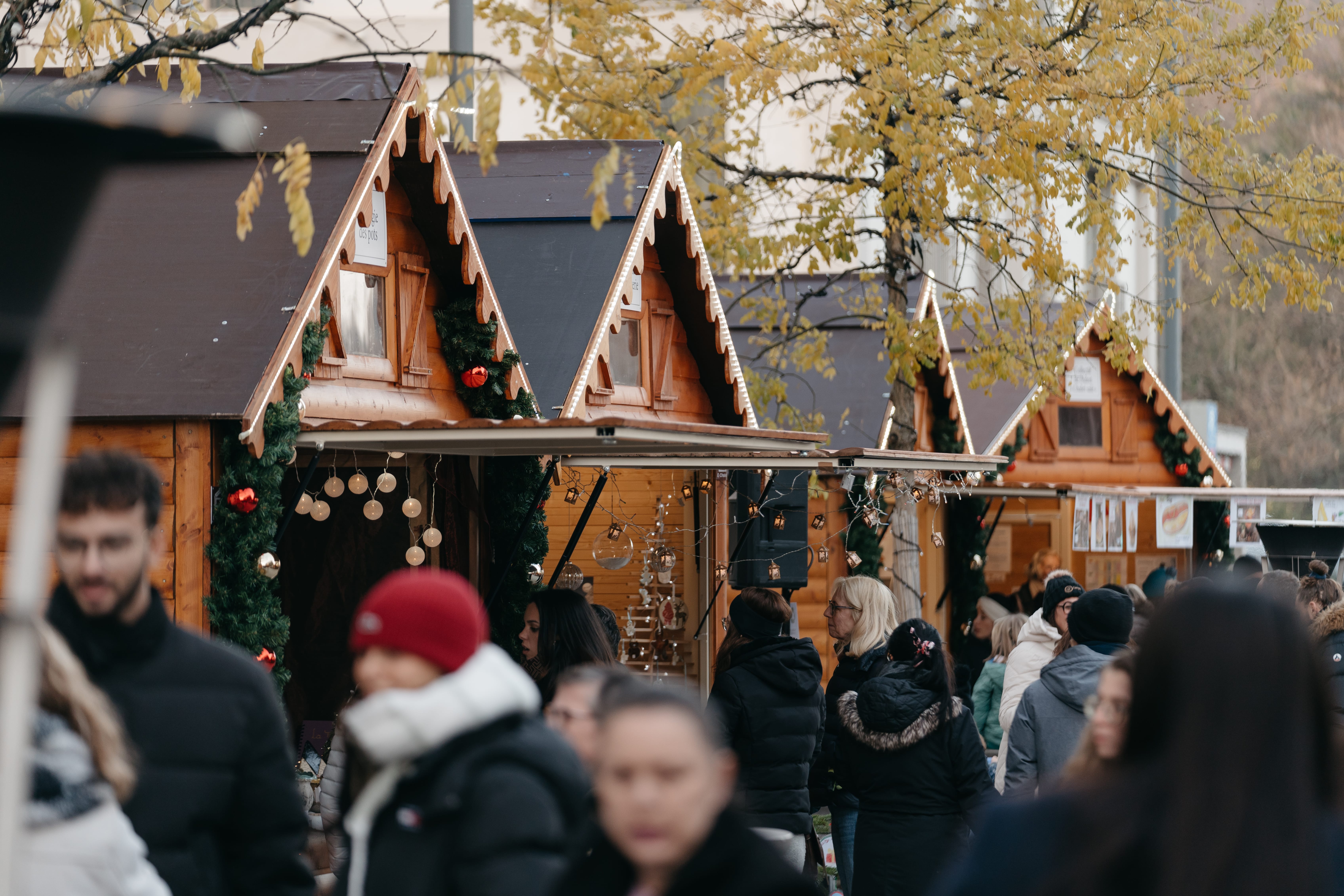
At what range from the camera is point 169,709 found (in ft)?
11.3

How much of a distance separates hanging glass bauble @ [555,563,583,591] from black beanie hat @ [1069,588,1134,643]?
19.8ft

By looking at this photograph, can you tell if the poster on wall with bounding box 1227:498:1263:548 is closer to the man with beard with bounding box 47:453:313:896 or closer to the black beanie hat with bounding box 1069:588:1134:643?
the black beanie hat with bounding box 1069:588:1134:643

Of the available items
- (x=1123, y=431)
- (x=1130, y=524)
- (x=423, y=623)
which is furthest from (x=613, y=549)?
(x=423, y=623)

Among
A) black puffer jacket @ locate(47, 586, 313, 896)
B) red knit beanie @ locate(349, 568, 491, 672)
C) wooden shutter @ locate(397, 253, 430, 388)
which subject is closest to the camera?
red knit beanie @ locate(349, 568, 491, 672)

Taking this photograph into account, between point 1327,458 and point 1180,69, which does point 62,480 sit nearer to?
point 1180,69

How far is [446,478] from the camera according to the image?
423 inches

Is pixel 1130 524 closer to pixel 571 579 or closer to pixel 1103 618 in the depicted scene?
pixel 571 579

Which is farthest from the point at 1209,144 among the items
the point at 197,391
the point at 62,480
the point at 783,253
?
the point at 62,480

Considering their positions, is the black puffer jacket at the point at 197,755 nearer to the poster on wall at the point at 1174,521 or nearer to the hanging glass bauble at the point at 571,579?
the hanging glass bauble at the point at 571,579

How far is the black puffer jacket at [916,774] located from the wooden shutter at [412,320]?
14.0ft

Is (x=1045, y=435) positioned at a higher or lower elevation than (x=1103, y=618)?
higher

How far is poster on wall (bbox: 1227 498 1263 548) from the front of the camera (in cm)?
1988

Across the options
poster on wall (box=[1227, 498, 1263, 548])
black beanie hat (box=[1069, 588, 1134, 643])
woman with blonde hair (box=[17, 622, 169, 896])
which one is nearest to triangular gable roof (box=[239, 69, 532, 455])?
black beanie hat (box=[1069, 588, 1134, 643])

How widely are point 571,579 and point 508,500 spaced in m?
1.57
